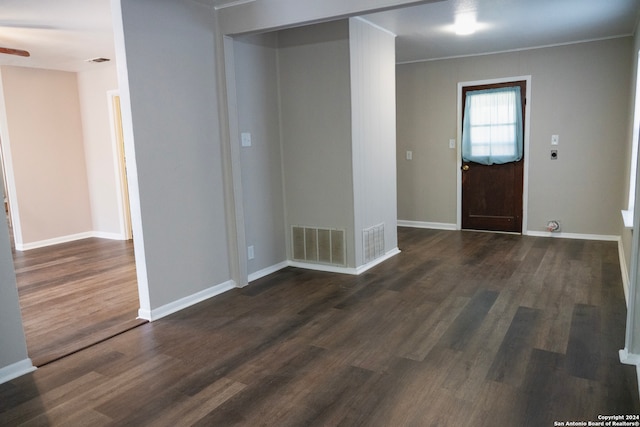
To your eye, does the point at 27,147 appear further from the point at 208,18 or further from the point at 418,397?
the point at 418,397

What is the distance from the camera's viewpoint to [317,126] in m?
4.46

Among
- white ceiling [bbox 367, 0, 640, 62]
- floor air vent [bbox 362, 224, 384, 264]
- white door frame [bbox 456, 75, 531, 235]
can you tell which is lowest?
floor air vent [bbox 362, 224, 384, 264]

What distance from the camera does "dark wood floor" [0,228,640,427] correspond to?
7.30 feet

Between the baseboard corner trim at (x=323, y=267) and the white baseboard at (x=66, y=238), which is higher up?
the white baseboard at (x=66, y=238)

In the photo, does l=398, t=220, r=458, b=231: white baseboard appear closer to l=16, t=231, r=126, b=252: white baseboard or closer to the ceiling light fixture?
the ceiling light fixture

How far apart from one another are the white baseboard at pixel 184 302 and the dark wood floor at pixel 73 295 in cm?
11

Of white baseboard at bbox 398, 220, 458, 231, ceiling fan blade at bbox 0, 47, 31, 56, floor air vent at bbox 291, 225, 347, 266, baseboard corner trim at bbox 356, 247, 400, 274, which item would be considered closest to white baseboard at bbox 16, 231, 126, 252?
ceiling fan blade at bbox 0, 47, 31, 56

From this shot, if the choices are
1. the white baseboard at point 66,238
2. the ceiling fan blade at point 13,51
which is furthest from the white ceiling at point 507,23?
the white baseboard at point 66,238

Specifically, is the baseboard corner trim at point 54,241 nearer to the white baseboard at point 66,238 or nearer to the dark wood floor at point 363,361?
the white baseboard at point 66,238

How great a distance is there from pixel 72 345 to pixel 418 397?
2.26 meters

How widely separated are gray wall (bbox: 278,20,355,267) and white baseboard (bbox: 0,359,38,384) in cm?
265

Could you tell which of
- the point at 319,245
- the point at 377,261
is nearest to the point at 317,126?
the point at 319,245

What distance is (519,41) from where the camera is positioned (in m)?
5.37

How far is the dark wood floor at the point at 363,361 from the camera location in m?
2.22
